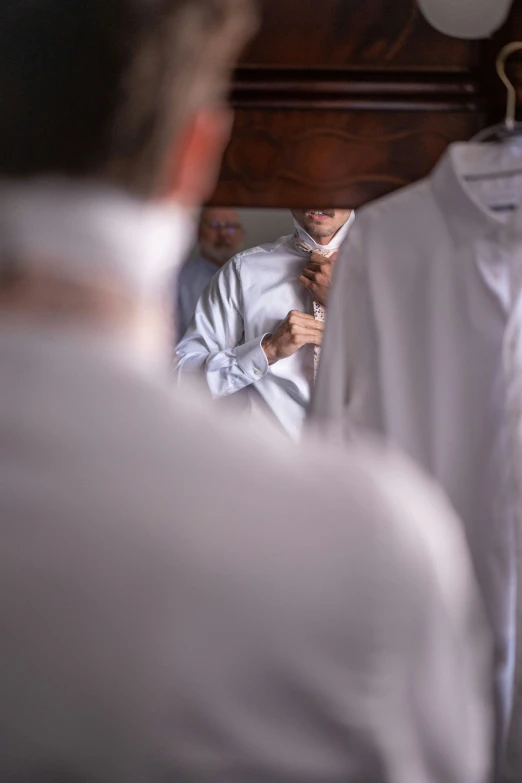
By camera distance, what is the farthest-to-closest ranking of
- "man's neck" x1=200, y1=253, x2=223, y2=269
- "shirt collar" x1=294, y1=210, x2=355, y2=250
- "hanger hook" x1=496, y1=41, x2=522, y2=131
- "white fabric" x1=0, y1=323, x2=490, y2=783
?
"man's neck" x1=200, y1=253, x2=223, y2=269 < "shirt collar" x1=294, y1=210, x2=355, y2=250 < "hanger hook" x1=496, y1=41, x2=522, y2=131 < "white fabric" x1=0, y1=323, x2=490, y2=783

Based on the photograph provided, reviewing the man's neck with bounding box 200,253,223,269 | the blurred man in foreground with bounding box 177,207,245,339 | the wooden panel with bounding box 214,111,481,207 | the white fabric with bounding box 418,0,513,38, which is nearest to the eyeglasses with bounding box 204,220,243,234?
the blurred man in foreground with bounding box 177,207,245,339

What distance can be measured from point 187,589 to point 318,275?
3.59ft

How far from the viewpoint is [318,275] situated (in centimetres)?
136

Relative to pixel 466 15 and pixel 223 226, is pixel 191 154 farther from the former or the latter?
pixel 223 226

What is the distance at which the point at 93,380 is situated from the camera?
314 mm

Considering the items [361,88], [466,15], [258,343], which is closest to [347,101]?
[361,88]

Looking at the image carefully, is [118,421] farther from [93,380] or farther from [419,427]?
[419,427]

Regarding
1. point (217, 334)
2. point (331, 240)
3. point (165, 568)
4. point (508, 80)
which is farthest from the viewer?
point (217, 334)

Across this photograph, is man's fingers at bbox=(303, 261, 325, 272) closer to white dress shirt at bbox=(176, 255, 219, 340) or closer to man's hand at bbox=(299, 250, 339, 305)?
man's hand at bbox=(299, 250, 339, 305)

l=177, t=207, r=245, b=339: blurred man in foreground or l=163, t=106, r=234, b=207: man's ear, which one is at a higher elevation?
l=177, t=207, r=245, b=339: blurred man in foreground

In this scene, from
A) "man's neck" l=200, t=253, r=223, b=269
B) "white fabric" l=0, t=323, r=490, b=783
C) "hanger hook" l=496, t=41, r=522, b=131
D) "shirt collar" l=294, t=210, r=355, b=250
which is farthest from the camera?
"man's neck" l=200, t=253, r=223, b=269

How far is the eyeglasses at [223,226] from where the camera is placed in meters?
1.34

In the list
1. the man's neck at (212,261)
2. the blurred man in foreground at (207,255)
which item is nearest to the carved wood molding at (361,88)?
the blurred man in foreground at (207,255)

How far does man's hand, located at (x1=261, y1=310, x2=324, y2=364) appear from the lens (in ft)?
4.45
